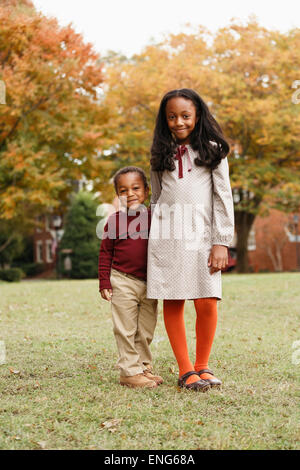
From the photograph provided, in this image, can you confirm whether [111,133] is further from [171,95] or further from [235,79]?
[171,95]

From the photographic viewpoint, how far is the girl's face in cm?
336

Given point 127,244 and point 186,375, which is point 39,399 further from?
point 127,244

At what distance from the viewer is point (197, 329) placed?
345cm

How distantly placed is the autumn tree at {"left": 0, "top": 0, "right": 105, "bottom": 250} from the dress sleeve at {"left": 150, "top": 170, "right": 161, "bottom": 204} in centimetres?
1076

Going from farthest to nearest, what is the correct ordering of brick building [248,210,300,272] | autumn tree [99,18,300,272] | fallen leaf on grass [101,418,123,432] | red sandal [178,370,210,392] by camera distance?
brick building [248,210,300,272] < autumn tree [99,18,300,272] < red sandal [178,370,210,392] < fallen leaf on grass [101,418,123,432]

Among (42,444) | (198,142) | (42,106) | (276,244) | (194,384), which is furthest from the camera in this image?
(276,244)

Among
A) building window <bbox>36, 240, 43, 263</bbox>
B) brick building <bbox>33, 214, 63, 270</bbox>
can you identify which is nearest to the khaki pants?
brick building <bbox>33, 214, 63, 270</bbox>

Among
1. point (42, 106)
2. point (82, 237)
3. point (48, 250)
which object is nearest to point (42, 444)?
point (42, 106)

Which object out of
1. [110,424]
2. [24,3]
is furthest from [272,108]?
[110,424]

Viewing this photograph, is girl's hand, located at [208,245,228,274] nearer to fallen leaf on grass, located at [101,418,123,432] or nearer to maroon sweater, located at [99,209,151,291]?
maroon sweater, located at [99,209,151,291]

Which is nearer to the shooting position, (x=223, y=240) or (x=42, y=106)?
(x=223, y=240)

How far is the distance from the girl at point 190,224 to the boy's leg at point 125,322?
0.18 m

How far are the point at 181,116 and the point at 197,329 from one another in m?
1.38

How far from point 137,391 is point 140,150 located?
55.2 feet
